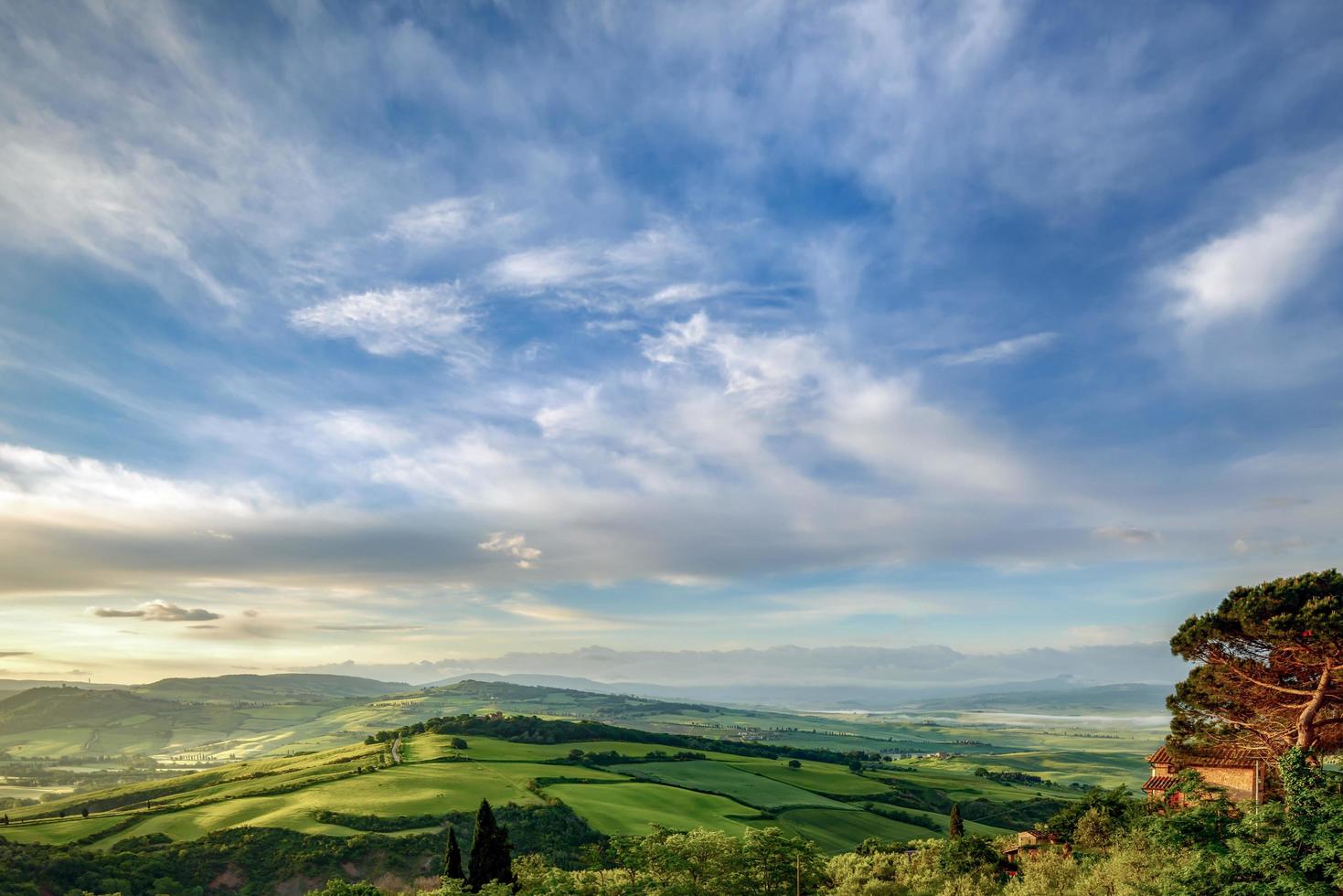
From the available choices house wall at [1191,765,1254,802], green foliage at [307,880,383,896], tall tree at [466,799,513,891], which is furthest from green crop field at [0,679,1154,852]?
house wall at [1191,765,1254,802]

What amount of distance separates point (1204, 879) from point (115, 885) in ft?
326

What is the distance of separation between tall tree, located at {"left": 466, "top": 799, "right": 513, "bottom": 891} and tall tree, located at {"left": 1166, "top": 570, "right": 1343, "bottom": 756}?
1984 inches

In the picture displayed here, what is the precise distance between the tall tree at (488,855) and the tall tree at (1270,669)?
50.4 m

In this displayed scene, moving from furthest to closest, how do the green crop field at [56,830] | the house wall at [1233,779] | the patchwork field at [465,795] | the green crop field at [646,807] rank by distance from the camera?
1. the green crop field at [646,807]
2. the patchwork field at [465,795]
3. the green crop field at [56,830]
4. the house wall at [1233,779]

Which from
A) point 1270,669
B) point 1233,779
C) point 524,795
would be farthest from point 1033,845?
point 524,795

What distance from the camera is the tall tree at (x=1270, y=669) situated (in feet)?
108

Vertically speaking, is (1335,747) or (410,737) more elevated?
(1335,747)

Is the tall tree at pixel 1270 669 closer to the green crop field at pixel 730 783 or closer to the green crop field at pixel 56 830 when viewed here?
the green crop field at pixel 730 783

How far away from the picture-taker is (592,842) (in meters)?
93.1

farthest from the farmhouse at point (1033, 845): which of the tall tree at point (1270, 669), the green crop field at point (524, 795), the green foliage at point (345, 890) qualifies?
the green foliage at point (345, 890)

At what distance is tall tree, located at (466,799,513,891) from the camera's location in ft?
184

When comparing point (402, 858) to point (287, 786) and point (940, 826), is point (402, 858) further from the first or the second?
point (940, 826)

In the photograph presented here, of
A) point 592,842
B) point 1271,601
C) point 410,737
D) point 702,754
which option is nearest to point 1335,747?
point 1271,601

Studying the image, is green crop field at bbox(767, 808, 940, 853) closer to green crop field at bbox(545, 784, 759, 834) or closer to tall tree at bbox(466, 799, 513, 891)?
green crop field at bbox(545, 784, 759, 834)
